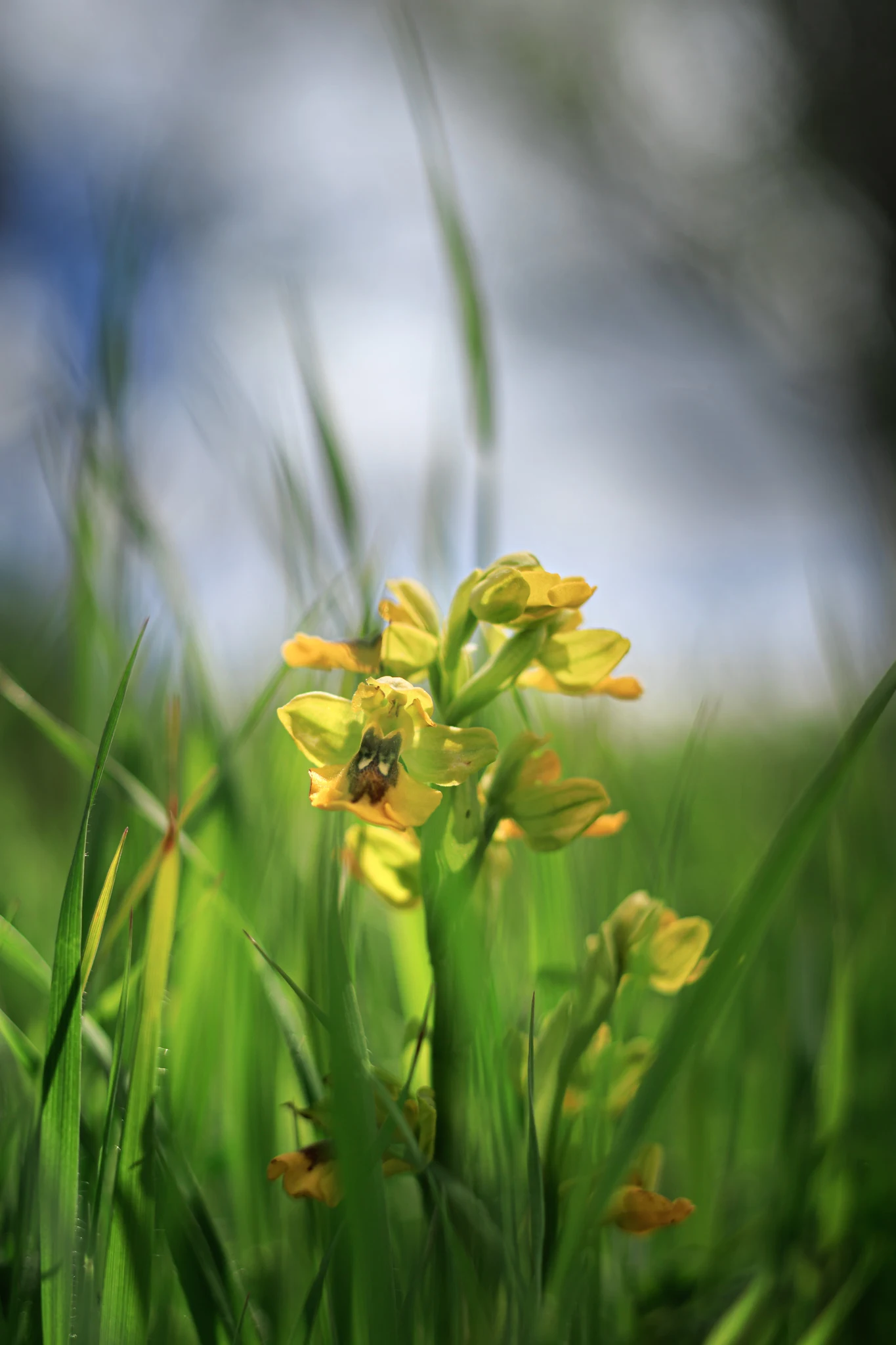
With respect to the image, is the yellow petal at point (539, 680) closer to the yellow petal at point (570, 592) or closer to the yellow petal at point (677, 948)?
the yellow petal at point (570, 592)

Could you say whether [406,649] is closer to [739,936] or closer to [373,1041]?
[739,936]

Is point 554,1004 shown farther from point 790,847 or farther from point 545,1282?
point 790,847

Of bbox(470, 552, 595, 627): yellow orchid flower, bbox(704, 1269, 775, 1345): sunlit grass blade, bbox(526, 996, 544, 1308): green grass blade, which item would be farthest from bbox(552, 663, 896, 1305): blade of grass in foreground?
bbox(704, 1269, 775, 1345): sunlit grass blade

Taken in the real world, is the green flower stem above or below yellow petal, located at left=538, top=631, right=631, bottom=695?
below

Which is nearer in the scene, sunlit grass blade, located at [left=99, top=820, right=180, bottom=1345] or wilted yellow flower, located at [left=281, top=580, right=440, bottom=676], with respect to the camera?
sunlit grass blade, located at [left=99, top=820, right=180, bottom=1345]

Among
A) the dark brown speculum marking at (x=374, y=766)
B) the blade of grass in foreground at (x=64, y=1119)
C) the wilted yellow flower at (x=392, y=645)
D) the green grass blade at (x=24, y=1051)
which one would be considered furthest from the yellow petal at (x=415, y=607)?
the green grass blade at (x=24, y=1051)

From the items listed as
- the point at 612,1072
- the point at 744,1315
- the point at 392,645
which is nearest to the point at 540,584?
the point at 392,645

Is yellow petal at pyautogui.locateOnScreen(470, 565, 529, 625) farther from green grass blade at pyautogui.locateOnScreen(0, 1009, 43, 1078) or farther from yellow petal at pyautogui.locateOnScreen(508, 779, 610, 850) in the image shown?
green grass blade at pyautogui.locateOnScreen(0, 1009, 43, 1078)

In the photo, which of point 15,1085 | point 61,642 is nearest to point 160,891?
point 15,1085
